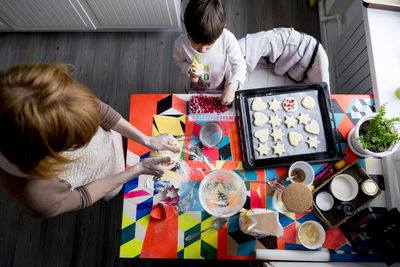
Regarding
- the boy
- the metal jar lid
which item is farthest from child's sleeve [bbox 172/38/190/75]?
the metal jar lid

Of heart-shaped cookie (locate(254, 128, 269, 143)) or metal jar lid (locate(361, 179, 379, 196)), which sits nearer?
metal jar lid (locate(361, 179, 379, 196))

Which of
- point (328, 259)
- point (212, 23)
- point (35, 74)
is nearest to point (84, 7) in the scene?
point (212, 23)

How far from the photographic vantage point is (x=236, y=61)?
57.1 inches

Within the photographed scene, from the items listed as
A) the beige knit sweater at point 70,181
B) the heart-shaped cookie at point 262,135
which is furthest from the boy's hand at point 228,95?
the beige knit sweater at point 70,181

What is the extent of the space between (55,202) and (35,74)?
0.49m

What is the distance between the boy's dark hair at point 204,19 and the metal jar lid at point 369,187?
3.42 ft

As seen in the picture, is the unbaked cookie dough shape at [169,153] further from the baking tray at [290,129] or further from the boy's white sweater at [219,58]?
the boy's white sweater at [219,58]

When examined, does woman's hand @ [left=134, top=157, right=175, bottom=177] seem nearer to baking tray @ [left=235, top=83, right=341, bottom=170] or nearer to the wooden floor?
baking tray @ [left=235, top=83, right=341, bottom=170]

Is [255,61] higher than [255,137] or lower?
higher

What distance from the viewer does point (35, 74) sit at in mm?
678

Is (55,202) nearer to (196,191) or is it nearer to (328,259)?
(196,191)

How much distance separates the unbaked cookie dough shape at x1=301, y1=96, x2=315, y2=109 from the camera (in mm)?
1312

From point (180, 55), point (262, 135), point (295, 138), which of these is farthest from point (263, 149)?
point (180, 55)

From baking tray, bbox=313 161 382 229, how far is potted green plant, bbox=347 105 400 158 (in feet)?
0.32
